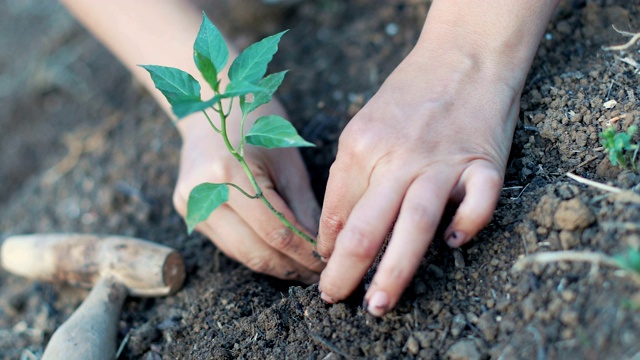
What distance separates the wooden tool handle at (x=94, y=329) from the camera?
1.65 m

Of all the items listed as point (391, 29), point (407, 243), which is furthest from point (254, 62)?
point (391, 29)

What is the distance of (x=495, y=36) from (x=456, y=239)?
57 cm

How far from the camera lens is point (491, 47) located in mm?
1558

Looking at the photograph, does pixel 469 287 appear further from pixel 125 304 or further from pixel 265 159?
pixel 125 304

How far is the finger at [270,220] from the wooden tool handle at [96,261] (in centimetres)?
34

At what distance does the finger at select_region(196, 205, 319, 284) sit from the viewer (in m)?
1.73

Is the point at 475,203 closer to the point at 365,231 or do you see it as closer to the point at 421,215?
the point at 421,215

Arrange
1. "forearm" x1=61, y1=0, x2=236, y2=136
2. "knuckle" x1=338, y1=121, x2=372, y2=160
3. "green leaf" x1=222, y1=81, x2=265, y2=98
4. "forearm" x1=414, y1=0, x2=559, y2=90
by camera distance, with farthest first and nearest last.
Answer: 1. "forearm" x1=61, y1=0, x2=236, y2=136
2. "forearm" x1=414, y1=0, x2=559, y2=90
3. "knuckle" x1=338, y1=121, x2=372, y2=160
4. "green leaf" x1=222, y1=81, x2=265, y2=98

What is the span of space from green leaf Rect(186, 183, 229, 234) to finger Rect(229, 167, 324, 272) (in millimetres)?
390

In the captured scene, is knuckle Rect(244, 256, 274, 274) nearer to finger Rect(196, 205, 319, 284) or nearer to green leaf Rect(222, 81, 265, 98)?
finger Rect(196, 205, 319, 284)

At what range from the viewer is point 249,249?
1.74m

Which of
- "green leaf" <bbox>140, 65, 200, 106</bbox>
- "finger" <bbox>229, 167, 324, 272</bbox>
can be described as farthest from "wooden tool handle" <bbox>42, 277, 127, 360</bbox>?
"green leaf" <bbox>140, 65, 200, 106</bbox>

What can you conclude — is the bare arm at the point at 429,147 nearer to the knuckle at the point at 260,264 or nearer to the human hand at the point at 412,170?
the human hand at the point at 412,170

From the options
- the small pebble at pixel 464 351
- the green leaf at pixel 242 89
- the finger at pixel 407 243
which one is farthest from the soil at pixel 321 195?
the green leaf at pixel 242 89
